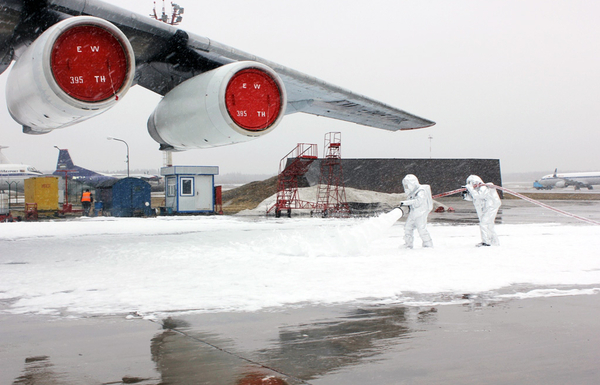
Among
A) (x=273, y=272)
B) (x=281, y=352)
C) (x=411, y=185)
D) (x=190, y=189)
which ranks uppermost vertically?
(x=190, y=189)

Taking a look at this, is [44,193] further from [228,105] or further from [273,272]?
[228,105]

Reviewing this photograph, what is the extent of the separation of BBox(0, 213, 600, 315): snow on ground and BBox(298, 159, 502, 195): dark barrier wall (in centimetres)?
2917

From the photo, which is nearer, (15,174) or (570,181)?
(15,174)

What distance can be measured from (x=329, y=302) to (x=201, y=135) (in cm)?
305

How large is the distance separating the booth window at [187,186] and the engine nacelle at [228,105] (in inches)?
768

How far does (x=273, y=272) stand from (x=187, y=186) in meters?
19.9

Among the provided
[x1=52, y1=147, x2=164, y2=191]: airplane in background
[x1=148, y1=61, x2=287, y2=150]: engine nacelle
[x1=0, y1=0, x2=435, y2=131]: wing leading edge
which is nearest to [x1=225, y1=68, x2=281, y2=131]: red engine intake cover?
[x1=148, y1=61, x2=287, y2=150]: engine nacelle

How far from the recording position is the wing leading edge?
579 cm

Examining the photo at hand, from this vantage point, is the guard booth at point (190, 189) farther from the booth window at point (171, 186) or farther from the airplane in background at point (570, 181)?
the airplane in background at point (570, 181)

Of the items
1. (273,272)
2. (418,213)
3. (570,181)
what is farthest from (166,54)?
(570,181)

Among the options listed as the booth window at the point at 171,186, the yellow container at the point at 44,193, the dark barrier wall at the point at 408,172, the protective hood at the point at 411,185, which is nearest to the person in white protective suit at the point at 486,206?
the protective hood at the point at 411,185

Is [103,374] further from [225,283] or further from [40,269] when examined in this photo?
[40,269]

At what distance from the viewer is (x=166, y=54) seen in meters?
7.21

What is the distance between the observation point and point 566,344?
380cm
